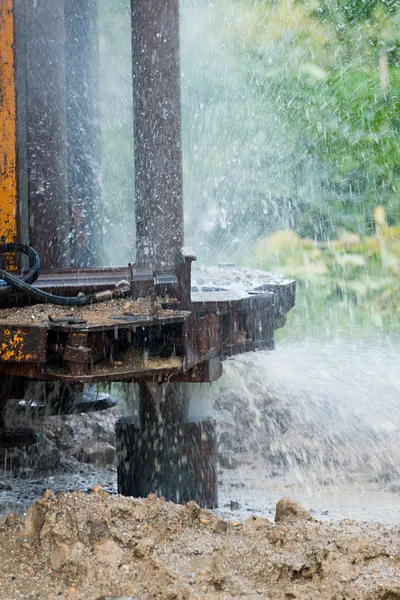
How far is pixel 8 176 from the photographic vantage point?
3557 millimetres

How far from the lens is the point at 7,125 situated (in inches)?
139

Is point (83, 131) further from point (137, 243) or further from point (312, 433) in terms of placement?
point (312, 433)

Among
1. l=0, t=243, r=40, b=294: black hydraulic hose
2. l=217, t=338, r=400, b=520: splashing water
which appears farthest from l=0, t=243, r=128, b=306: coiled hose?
l=217, t=338, r=400, b=520: splashing water

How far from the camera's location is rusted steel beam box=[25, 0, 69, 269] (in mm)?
3705

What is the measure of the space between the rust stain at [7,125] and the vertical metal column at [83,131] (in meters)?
0.47

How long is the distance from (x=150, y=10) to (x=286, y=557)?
248 centimetres

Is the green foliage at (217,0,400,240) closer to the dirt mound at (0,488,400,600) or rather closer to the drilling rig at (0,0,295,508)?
the drilling rig at (0,0,295,508)

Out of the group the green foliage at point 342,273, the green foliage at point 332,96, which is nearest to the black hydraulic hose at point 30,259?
the green foliage at point 342,273

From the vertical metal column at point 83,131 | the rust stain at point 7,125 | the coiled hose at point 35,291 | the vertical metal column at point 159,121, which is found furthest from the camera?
the vertical metal column at point 83,131

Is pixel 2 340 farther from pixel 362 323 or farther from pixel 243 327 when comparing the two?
pixel 362 323

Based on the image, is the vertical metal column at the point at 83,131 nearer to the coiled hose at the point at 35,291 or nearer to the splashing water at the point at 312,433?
the coiled hose at the point at 35,291

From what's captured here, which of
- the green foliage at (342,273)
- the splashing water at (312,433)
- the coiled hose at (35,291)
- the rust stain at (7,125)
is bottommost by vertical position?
the splashing water at (312,433)

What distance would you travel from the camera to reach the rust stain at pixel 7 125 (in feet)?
11.6

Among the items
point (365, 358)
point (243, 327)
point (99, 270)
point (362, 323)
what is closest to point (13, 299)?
point (99, 270)
